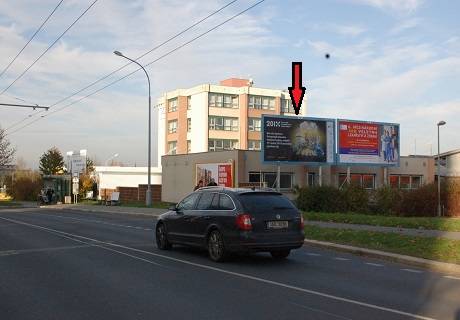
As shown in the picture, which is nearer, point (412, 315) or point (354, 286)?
point (412, 315)

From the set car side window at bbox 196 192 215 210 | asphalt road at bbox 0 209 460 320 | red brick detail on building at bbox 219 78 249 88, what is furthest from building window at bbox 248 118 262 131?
car side window at bbox 196 192 215 210

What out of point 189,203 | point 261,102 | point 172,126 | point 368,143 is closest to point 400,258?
point 189,203

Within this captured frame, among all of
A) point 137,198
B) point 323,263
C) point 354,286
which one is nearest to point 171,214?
point 323,263

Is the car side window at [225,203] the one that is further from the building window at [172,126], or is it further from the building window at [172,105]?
the building window at [172,105]

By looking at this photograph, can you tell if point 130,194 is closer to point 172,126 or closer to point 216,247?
point 172,126

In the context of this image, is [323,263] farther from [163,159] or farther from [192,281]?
[163,159]

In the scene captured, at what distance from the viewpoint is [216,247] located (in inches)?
495

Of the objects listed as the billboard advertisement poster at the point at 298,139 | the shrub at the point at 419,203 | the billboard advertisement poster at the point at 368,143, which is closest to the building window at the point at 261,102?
the billboard advertisement poster at the point at 368,143

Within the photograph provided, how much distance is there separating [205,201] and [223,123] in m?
73.8

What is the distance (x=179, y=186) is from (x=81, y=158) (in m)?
15.0

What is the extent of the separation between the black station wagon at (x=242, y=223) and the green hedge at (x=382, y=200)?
16.3 m

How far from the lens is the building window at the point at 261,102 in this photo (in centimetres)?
8794

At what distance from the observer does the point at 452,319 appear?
289 inches

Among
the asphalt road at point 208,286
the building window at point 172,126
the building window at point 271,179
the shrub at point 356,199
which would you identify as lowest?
the asphalt road at point 208,286
